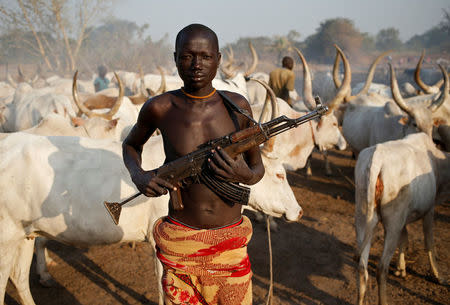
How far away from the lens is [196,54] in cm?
165

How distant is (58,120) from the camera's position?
462 centimetres

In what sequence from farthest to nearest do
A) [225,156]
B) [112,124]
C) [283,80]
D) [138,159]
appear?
[283,80]
[112,124]
[138,159]
[225,156]

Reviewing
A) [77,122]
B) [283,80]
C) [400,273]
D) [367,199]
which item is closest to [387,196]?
[367,199]

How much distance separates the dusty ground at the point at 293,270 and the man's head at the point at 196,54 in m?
2.91

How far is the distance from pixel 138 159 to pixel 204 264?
2.24ft

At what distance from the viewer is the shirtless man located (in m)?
1.76

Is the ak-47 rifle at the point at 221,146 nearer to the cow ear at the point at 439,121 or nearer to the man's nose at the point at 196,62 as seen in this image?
the man's nose at the point at 196,62

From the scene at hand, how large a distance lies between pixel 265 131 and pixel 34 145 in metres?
2.11

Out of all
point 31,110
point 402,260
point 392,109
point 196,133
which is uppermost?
point 196,133

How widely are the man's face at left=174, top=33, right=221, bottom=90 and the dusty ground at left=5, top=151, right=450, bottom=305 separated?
291 centimetres

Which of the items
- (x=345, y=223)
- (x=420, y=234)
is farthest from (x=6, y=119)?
(x=420, y=234)

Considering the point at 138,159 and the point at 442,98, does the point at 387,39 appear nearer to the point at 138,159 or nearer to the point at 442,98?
the point at 442,98

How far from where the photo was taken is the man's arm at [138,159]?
1770mm

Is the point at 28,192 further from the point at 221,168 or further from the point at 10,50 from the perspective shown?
the point at 10,50
